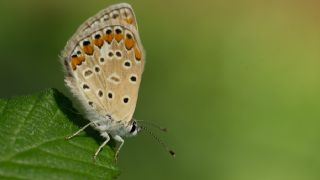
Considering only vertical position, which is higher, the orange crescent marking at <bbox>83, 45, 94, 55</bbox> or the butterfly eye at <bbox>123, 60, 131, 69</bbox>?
the orange crescent marking at <bbox>83, 45, 94, 55</bbox>

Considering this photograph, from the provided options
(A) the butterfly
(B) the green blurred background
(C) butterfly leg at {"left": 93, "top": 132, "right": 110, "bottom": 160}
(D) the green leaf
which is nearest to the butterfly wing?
(A) the butterfly

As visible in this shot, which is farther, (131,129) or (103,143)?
(131,129)

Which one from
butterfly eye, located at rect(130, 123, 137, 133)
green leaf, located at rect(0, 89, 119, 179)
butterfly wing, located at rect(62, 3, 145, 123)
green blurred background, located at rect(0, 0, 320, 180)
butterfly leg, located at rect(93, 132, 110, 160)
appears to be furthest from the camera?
green blurred background, located at rect(0, 0, 320, 180)

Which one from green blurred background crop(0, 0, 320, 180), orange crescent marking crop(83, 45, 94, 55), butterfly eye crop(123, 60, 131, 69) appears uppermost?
orange crescent marking crop(83, 45, 94, 55)

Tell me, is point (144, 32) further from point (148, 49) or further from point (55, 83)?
point (55, 83)

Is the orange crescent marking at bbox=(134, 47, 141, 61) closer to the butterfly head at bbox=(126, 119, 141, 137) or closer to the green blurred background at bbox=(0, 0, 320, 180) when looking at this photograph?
the butterfly head at bbox=(126, 119, 141, 137)

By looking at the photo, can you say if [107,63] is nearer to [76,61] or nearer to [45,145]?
[76,61]

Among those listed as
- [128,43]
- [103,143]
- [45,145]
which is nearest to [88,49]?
[128,43]
